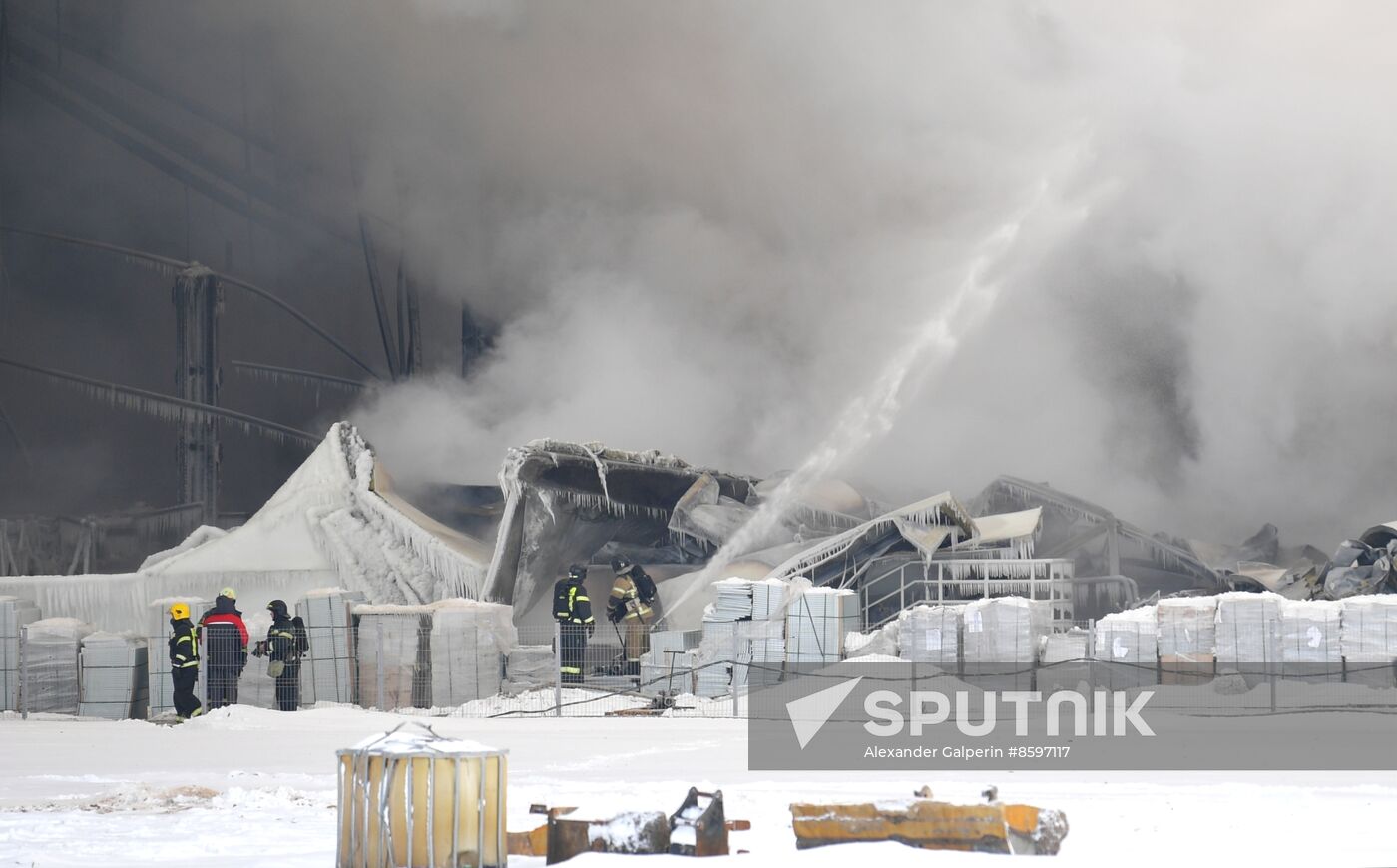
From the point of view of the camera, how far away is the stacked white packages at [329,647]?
52.6 ft

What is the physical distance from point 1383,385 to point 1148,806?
73.6 feet

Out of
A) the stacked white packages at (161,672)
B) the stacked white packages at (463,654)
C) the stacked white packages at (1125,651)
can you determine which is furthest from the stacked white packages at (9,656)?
the stacked white packages at (1125,651)

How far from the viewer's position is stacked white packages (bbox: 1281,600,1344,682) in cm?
1420

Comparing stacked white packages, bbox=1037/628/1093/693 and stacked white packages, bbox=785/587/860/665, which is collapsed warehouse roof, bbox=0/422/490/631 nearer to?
stacked white packages, bbox=785/587/860/665

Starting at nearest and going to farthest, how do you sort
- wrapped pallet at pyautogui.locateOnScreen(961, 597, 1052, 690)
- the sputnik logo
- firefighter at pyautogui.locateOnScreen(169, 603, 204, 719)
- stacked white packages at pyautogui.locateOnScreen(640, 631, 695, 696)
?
the sputnik logo → wrapped pallet at pyautogui.locateOnScreen(961, 597, 1052, 690) → firefighter at pyautogui.locateOnScreen(169, 603, 204, 719) → stacked white packages at pyautogui.locateOnScreen(640, 631, 695, 696)

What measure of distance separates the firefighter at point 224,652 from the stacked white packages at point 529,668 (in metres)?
2.79

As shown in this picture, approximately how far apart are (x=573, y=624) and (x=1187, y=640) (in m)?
6.36

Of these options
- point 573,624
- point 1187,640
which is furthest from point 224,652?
point 1187,640

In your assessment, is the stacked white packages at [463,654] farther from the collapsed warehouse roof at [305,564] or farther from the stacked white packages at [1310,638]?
the stacked white packages at [1310,638]

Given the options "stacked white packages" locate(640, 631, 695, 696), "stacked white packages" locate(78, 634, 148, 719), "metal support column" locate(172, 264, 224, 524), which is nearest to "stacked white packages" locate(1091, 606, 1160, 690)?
"stacked white packages" locate(640, 631, 695, 696)

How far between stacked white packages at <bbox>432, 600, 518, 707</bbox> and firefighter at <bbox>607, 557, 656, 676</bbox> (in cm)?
176

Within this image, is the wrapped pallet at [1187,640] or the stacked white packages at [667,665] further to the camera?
the stacked white packages at [667,665]

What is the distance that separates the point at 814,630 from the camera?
15.5 metres

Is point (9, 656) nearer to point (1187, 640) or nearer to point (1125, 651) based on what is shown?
point (1125, 651)
